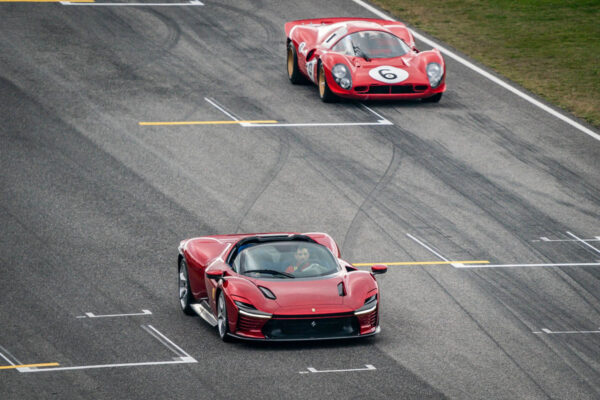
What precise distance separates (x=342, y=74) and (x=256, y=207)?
5414 mm

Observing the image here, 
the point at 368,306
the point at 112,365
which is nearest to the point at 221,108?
the point at 368,306

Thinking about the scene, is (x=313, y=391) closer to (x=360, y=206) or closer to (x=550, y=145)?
(x=360, y=206)

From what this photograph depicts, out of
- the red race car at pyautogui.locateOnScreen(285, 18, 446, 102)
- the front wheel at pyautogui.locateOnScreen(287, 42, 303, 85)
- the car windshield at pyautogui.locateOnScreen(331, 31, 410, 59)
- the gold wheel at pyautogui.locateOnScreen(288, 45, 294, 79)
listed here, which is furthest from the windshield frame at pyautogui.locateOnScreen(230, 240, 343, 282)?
the gold wheel at pyautogui.locateOnScreen(288, 45, 294, 79)

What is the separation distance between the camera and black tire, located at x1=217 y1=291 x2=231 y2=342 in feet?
44.9

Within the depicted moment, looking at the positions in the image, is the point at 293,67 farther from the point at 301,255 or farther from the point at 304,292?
the point at 304,292

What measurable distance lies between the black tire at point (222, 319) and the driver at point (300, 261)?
2.84 ft

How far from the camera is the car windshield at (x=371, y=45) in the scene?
967 inches

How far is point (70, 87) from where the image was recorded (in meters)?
25.2

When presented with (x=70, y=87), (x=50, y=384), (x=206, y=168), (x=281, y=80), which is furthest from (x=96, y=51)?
(x=50, y=384)

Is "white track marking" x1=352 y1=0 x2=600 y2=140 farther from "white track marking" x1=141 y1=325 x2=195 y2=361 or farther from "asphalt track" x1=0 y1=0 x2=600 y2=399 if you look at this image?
"white track marking" x1=141 y1=325 x2=195 y2=361

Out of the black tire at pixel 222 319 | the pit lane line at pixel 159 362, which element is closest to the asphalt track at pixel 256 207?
the pit lane line at pixel 159 362

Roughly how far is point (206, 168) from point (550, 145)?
21.8ft

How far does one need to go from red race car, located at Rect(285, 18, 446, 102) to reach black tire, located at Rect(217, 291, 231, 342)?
10859mm

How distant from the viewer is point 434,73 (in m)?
24.3
